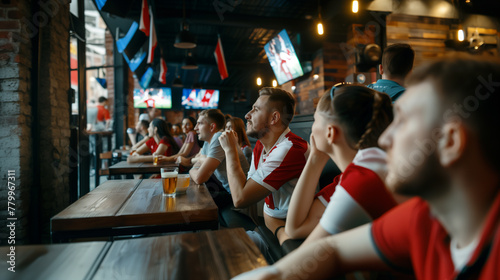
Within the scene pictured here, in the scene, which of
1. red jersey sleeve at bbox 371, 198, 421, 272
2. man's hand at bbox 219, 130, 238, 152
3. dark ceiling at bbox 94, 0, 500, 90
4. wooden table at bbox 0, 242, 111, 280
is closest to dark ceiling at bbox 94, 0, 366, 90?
dark ceiling at bbox 94, 0, 500, 90

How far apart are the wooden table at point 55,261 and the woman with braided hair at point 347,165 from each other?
2.18 feet

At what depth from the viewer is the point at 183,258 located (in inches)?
34.6

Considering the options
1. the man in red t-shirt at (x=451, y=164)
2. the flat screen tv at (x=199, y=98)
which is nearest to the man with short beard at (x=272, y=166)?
the man in red t-shirt at (x=451, y=164)

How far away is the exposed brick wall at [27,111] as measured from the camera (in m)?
2.24

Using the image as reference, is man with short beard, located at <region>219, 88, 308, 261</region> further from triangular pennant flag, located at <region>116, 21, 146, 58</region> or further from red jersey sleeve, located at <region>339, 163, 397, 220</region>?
triangular pennant flag, located at <region>116, 21, 146, 58</region>

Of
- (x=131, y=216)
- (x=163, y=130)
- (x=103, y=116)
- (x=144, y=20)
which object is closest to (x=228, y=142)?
(x=131, y=216)

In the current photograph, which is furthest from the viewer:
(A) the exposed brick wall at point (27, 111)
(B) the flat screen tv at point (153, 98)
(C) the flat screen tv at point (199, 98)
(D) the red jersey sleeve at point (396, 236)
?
(C) the flat screen tv at point (199, 98)

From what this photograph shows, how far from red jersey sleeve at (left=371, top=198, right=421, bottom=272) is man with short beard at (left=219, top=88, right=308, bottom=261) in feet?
2.41

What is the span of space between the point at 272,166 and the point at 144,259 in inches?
37.9

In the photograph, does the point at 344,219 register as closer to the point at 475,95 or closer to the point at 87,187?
the point at 475,95

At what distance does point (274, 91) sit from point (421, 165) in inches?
62.6

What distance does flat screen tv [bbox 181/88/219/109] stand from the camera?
44.4ft

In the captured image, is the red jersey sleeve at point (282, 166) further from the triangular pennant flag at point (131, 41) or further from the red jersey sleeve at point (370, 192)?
the triangular pennant flag at point (131, 41)

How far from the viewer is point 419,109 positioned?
579 mm
